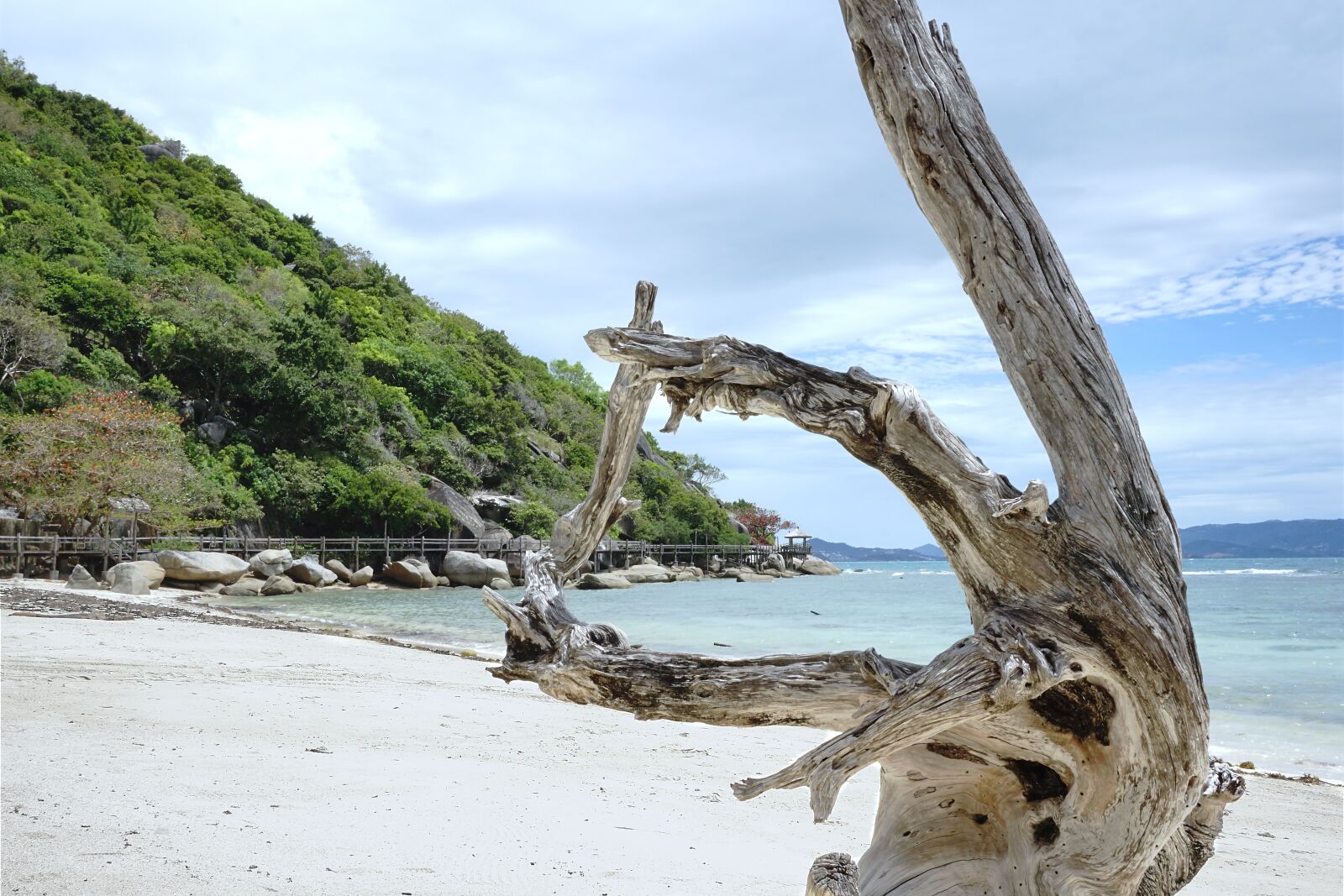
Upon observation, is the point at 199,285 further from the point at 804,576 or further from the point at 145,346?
the point at 804,576

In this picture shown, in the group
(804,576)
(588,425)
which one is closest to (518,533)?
(588,425)

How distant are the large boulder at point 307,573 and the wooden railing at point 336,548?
317cm

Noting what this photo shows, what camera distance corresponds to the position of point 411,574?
3641cm

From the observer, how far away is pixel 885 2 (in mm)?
2604

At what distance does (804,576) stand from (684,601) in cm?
3644

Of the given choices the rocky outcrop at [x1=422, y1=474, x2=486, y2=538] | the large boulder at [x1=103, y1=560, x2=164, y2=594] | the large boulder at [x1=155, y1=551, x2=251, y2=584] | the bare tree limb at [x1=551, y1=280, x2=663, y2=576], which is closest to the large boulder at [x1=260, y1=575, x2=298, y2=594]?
the large boulder at [x1=155, y1=551, x2=251, y2=584]

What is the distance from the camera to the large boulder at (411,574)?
1431 inches

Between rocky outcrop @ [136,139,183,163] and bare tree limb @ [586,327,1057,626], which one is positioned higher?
rocky outcrop @ [136,139,183,163]

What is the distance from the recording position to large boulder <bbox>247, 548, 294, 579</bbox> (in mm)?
31234

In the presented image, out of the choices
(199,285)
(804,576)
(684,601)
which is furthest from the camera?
(804,576)

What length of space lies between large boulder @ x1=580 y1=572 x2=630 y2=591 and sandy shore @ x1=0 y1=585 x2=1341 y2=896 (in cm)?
3435

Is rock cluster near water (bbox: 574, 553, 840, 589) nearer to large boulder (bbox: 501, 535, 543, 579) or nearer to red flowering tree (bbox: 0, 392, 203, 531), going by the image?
large boulder (bbox: 501, 535, 543, 579)

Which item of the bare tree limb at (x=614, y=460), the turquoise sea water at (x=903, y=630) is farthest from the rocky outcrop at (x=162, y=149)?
the bare tree limb at (x=614, y=460)

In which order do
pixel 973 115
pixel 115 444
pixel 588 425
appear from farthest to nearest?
1. pixel 588 425
2. pixel 115 444
3. pixel 973 115
